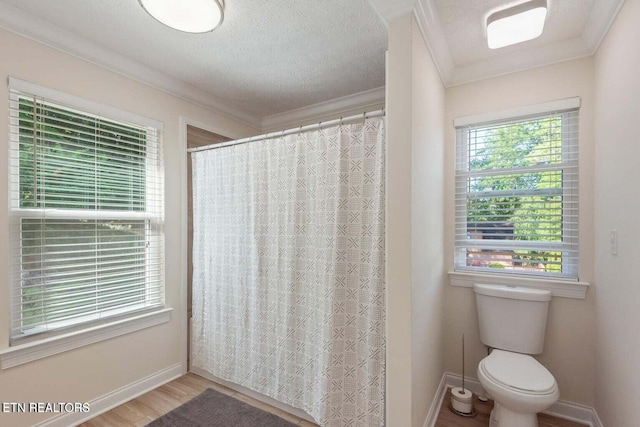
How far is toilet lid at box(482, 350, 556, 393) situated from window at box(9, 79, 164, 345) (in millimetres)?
2393

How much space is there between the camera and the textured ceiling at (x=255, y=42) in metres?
1.54

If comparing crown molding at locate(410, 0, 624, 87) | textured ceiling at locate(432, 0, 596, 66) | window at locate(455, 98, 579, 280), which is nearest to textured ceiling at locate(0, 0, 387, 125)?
crown molding at locate(410, 0, 624, 87)

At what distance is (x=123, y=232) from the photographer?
2.07 m

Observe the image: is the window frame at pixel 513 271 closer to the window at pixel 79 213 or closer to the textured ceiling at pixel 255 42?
the textured ceiling at pixel 255 42

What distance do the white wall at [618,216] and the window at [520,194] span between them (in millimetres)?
157

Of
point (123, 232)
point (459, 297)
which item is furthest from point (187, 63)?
point (459, 297)

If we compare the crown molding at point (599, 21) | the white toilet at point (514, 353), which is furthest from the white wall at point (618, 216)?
the white toilet at point (514, 353)

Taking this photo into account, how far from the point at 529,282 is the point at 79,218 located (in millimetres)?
3034

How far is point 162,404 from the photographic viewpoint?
6.52 feet

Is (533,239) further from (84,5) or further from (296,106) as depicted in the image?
(84,5)

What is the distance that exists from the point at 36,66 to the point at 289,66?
5.03 ft

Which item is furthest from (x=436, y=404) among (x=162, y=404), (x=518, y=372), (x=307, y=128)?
(x=307, y=128)

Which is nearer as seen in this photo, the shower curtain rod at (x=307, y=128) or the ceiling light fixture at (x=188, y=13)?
the ceiling light fixture at (x=188, y=13)

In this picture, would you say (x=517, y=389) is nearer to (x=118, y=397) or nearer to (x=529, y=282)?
(x=529, y=282)
